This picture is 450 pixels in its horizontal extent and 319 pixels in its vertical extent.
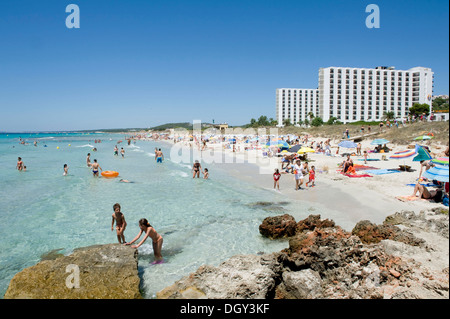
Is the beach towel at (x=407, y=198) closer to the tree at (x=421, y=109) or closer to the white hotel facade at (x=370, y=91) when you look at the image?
the tree at (x=421, y=109)

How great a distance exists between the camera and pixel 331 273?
16.6ft

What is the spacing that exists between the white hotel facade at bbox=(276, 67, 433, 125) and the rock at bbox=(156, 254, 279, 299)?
8872cm

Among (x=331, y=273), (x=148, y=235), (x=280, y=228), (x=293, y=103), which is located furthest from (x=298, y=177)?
(x=293, y=103)

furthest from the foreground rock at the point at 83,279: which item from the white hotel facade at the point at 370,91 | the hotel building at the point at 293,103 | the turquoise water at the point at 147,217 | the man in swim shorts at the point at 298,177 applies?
the hotel building at the point at 293,103

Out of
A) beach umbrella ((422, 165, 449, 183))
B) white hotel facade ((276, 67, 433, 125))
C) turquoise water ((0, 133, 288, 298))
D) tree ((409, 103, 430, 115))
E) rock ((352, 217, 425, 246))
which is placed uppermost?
white hotel facade ((276, 67, 433, 125))

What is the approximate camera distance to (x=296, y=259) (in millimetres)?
5441

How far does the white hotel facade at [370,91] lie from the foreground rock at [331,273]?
8749 cm

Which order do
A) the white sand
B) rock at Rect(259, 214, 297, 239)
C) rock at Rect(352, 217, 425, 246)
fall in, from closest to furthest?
rock at Rect(352, 217, 425, 246), rock at Rect(259, 214, 297, 239), the white sand

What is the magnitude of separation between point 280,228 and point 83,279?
5257 mm

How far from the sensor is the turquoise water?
293 inches

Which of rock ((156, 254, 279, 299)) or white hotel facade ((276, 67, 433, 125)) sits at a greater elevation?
white hotel facade ((276, 67, 433, 125))

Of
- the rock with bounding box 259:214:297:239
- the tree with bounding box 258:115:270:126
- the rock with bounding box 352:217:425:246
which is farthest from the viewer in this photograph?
the tree with bounding box 258:115:270:126

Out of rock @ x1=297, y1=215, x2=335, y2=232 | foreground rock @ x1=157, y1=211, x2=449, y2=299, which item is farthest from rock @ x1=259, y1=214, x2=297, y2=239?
foreground rock @ x1=157, y1=211, x2=449, y2=299

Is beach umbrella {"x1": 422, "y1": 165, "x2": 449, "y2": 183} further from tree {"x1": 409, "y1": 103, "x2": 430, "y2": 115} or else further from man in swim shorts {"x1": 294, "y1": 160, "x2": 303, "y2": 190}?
tree {"x1": 409, "y1": 103, "x2": 430, "y2": 115}
